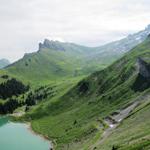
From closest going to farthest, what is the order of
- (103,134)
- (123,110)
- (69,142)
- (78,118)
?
1. (103,134)
2. (69,142)
3. (123,110)
4. (78,118)

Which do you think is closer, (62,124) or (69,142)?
(69,142)

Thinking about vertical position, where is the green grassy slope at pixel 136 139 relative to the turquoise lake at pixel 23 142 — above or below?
above

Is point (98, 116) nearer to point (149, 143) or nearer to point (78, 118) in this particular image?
point (78, 118)

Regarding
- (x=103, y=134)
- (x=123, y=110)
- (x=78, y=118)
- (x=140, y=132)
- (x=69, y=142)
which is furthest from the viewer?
(x=78, y=118)

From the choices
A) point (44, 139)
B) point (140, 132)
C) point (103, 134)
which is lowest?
point (44, 139)

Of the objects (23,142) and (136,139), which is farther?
(23,142)

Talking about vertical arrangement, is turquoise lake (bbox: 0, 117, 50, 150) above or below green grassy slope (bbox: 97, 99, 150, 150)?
below

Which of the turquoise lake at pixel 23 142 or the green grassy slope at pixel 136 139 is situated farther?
the turquoise lake at pixel 23 142

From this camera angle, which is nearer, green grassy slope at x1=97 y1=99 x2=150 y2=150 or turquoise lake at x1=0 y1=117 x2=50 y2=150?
green grassy slope at x1=97 y1=99 x2=150 y2=150

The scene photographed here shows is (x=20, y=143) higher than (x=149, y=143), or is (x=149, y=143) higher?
(x=149, y=143)

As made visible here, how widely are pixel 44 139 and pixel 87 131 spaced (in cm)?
3119

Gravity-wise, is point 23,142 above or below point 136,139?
below

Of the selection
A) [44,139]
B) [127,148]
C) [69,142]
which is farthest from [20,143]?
[127,148]

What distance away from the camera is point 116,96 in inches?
7825
